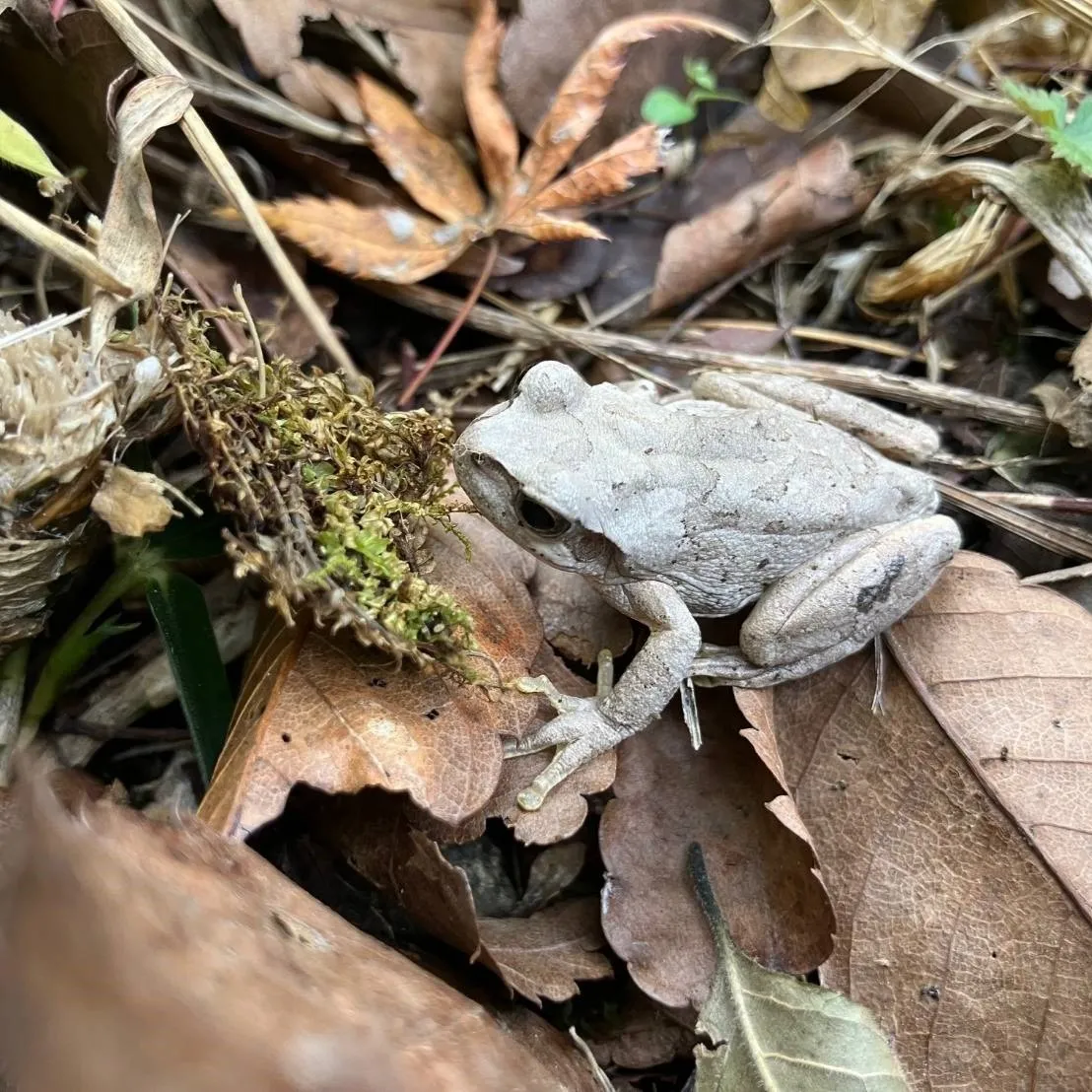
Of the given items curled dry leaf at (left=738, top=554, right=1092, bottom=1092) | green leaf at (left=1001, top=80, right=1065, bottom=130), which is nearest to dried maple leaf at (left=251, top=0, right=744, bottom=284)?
green leaf at (left=1001, top=80, right=1065, bottom=130)

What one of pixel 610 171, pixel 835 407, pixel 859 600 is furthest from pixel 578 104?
pixel 859 600

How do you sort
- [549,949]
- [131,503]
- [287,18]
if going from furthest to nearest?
[287,18] → [549,949] → [131,503]

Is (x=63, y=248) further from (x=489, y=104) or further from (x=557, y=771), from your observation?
(x=557, y=771)

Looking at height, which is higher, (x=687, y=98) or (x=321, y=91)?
(x=321, y=91)

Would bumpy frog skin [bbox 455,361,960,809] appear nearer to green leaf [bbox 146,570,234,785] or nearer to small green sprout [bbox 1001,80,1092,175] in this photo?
green leaf [bbox 146,570,234,785]

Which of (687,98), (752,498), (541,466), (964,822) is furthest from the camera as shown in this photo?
(687,98)

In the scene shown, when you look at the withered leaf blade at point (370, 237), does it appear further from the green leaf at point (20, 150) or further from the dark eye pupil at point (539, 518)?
the dark eye pupil at point (539, 518)
